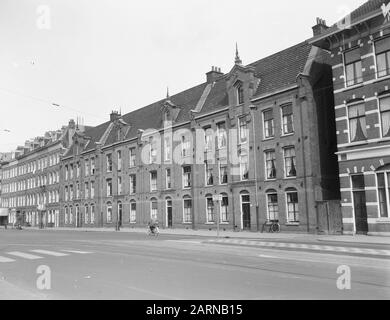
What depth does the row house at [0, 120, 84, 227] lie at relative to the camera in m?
68.6

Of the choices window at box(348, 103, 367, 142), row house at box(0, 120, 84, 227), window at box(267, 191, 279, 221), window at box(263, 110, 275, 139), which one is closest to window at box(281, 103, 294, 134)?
window at box(263, 110, 275, 139)

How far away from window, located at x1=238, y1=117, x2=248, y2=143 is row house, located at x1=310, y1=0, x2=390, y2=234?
365 inches

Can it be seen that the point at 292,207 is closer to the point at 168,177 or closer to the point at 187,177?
the point at 187,177

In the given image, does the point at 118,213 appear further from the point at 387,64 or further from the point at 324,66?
the point at 387,64

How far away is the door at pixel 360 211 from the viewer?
2605cm

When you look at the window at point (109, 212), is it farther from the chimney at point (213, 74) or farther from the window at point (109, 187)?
the chimney at point (213, 74)

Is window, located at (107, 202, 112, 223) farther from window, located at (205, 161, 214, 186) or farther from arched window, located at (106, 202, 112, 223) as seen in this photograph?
window, located at (205, 161, 214, 186)

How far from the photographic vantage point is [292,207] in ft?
103

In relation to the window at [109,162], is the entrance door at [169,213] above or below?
below

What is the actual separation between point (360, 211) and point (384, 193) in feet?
6.80

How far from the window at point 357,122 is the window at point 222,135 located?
41.3ft

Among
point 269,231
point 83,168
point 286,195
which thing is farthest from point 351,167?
point 83,168

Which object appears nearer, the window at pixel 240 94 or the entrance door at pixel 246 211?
the entrance door at pixel 246 211

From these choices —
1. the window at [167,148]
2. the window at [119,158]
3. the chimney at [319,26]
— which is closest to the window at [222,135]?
the window at [167,148]
